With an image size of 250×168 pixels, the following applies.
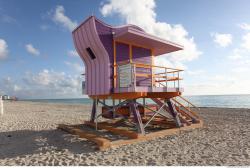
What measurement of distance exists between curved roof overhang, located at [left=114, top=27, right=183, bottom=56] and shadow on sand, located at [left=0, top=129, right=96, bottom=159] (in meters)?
4.99

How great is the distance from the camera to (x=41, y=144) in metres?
8.31

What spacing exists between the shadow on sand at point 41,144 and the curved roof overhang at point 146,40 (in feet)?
16.4

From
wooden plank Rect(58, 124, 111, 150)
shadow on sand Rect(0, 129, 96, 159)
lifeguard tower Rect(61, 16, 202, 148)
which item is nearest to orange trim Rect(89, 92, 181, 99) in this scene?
lifeguard tower Rect(61, 16, 202, 148)

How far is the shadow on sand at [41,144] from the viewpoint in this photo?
7223mm

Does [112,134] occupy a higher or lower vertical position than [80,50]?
lower

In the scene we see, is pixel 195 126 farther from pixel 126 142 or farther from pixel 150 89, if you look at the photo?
pixel 126 142

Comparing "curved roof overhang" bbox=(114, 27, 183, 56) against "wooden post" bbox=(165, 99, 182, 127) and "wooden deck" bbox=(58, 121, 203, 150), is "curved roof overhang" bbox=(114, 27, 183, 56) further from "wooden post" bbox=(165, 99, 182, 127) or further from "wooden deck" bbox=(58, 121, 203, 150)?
"wooden deck" bbox=(58, 121, 203, 150)

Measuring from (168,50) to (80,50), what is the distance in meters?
5.13

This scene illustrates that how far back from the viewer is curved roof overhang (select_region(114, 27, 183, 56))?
9.09m

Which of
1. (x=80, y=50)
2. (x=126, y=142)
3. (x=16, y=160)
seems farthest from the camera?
(x=80, y=50)

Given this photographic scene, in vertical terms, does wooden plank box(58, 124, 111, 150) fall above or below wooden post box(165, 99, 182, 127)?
below

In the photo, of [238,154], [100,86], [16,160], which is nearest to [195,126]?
[238,154]

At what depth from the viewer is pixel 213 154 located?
6.46 metres

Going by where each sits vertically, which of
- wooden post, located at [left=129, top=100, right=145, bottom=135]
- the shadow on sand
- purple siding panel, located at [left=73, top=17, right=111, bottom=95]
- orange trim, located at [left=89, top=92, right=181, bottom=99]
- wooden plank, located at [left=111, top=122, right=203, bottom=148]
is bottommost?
the shadow on sand
